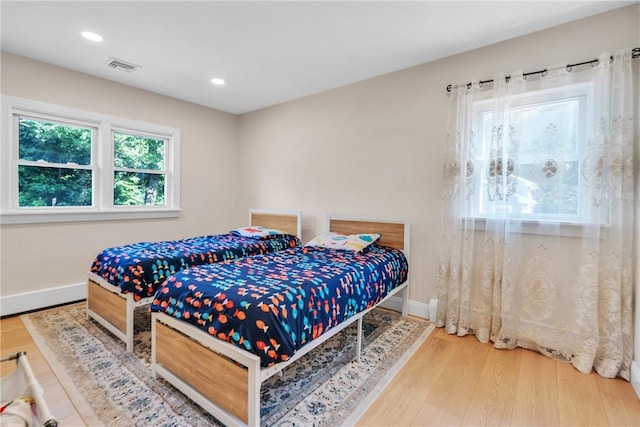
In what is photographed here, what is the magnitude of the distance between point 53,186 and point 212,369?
2.90m

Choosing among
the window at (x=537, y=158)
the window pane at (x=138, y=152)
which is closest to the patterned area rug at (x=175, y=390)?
the window at (x=537, y=158)

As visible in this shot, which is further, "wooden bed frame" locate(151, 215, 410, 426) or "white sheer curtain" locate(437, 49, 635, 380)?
"white sheer curtain" locate(437, 49, 635, 380)

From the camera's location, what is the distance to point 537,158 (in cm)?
224

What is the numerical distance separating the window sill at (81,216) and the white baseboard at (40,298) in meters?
0.70

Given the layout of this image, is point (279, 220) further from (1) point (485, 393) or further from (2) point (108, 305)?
(1) point (485, 393)

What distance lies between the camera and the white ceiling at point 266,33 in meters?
2.07

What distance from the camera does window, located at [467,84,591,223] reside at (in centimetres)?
214

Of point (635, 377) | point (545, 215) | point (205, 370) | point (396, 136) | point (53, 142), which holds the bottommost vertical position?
point (635, 377)

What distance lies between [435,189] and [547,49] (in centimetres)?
132

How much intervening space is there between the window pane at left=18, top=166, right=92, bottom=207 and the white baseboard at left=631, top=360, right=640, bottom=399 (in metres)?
4.87

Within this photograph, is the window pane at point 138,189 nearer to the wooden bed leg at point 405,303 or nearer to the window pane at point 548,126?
the wooden bed leg at point 405,303

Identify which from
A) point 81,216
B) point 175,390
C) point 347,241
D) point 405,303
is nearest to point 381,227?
point 347,241

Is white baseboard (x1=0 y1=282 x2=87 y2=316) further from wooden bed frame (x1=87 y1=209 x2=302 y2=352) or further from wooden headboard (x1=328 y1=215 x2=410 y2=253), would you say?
wooden headboard (x1=328 y1=215 x2=410 y2=253)

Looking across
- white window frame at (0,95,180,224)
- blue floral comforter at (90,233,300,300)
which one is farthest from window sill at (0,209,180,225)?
blue floral comforter at (90,233,300,300)
